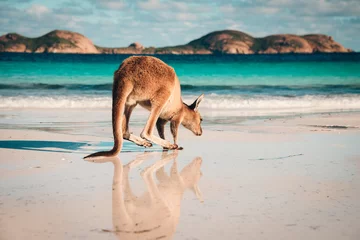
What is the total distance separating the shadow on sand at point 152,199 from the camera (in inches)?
133

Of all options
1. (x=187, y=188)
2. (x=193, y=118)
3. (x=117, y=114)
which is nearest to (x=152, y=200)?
(x=187, y=188)

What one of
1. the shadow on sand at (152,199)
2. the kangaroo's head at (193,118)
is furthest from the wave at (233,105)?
the shadow on sand at (152,199)

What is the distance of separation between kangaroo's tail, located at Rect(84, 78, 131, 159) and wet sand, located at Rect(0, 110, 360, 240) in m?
0.12

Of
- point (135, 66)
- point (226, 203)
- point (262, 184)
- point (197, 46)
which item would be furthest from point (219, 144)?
point (197, 46)

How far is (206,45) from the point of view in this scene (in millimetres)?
154000

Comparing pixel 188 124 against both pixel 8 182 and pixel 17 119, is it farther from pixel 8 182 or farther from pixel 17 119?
pixel 17 119

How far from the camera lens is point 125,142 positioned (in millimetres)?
7305

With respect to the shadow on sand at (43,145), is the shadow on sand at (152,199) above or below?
above

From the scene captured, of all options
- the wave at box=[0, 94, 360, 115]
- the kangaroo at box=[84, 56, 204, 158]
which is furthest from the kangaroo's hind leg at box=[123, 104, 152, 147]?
the wave at box=[0, 94, 360, 115]

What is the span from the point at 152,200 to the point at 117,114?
1.84m

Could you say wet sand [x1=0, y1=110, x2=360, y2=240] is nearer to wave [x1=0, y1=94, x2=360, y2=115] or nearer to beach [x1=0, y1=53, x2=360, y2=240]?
beach [x1=0, y1=53, x2=360, y2=240]

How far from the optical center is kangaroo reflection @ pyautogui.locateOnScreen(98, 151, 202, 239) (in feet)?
11.1

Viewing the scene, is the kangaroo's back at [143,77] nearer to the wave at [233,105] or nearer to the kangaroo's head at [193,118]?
the kangaroo's head at [193,118]

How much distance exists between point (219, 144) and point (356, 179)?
242 cm
